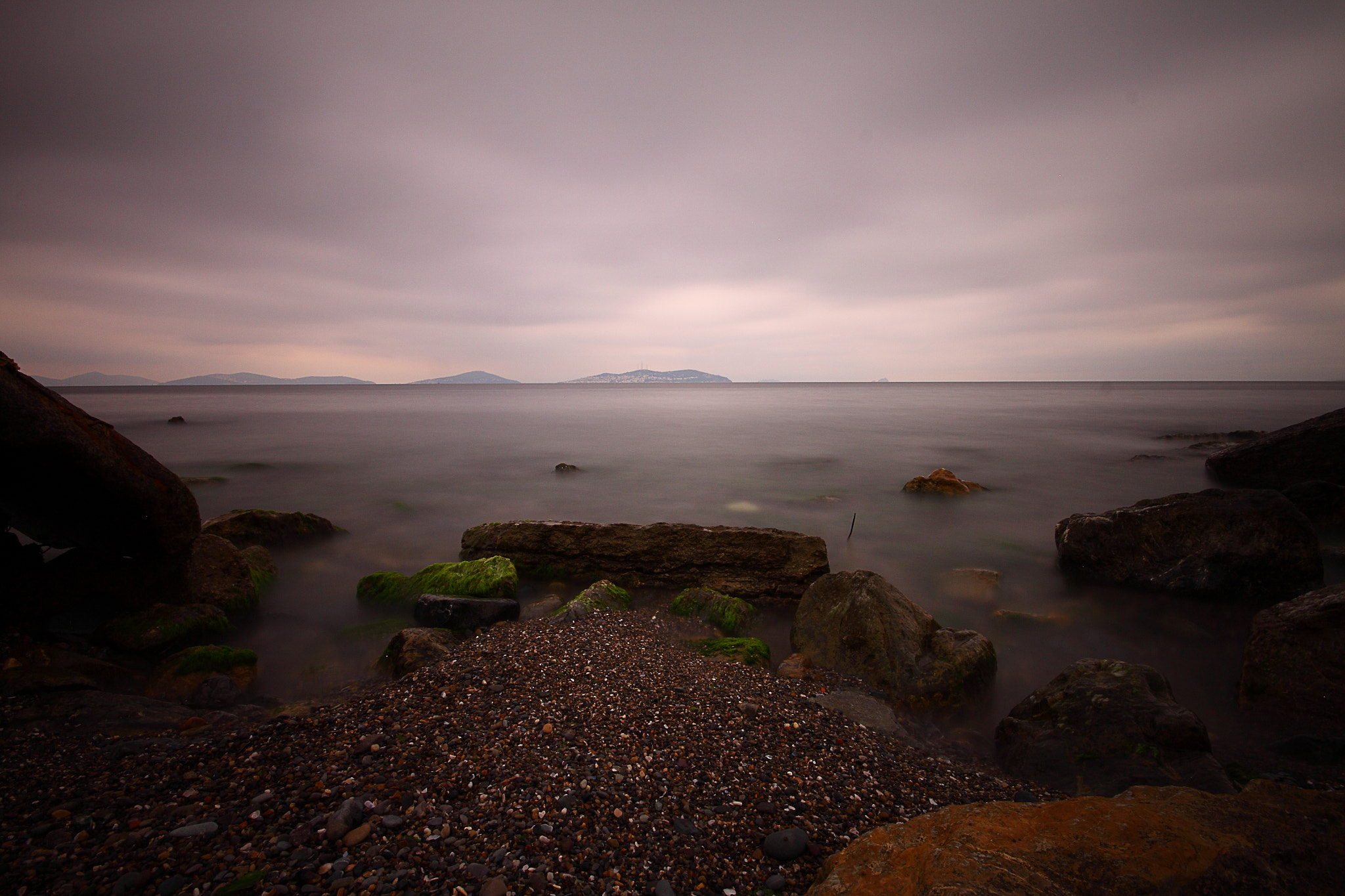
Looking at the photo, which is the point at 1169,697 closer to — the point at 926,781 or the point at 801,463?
the point at 926,781

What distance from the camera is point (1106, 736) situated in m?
3.97

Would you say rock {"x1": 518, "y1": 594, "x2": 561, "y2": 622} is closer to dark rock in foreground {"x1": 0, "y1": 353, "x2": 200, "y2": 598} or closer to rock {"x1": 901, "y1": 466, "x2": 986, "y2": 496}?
dark rock in foreground {"x1": 0, "y1": 353, "x2": 200, "y2": 598}

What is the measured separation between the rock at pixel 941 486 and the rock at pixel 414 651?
13176 millimetres

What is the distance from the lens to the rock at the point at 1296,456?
11133 millimetres

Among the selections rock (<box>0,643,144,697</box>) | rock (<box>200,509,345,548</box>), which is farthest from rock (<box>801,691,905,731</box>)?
rock (<box>200,509,345,548</box>)

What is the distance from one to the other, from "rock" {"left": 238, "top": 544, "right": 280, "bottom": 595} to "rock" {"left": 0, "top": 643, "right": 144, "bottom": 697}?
2.41 metres

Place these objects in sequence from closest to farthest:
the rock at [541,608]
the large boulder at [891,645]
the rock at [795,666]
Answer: the large boulder at [891,645] < the rock at [795,666] < the rock at [541,608]

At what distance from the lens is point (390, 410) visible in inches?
2322

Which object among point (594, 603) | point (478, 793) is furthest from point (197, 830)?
point (594, 603)

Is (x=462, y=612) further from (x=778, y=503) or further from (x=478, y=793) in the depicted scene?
(x=778, y=503)

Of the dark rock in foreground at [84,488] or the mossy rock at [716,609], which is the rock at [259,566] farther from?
the mossy rock at [716,609]

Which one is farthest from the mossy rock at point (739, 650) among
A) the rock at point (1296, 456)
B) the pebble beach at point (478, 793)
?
the rock at point (1296, 456)

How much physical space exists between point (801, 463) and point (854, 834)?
18.0 meters

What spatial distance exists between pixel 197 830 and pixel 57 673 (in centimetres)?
310
